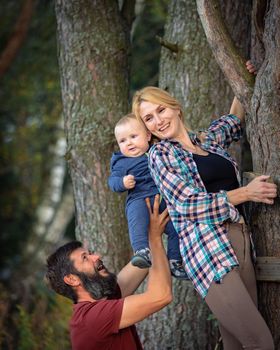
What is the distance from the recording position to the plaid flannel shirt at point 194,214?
3.62 m

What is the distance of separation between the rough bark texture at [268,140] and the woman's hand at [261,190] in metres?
0.22

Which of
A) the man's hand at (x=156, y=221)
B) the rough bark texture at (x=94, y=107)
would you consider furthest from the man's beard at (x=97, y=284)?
the rough bark texture at (x=94, y=107)

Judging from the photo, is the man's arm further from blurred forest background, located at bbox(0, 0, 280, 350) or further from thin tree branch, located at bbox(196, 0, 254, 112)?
thin tree branch, located at bbox(196, 0, 254, 112)

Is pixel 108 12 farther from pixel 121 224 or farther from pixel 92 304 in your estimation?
pixel 92 304

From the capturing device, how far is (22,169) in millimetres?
A: 14828

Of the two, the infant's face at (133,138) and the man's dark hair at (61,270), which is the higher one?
the infant's face at (133,138)

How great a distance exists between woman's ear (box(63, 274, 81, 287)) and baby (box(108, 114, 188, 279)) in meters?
0.37

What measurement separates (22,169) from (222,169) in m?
11.4

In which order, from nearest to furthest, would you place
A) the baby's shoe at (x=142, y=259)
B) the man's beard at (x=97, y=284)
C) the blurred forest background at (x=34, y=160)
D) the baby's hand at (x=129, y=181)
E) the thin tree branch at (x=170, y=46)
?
the baby's shoe at (x=142, y=259) → the man's beard at (x=97, y=284) → the baby's hand at (x=129, y=181) → the thin tree branch at (x=170, y=46) → the blurred forest background at (x=34, y=160)

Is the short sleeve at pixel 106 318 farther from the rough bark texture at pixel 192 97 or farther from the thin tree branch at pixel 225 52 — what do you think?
the rough bark texture at pixel 192 97

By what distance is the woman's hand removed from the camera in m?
3.61

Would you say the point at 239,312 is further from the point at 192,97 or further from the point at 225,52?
the point at 192,97

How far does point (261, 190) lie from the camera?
3615 millimetres

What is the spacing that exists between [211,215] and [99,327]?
0.86m
